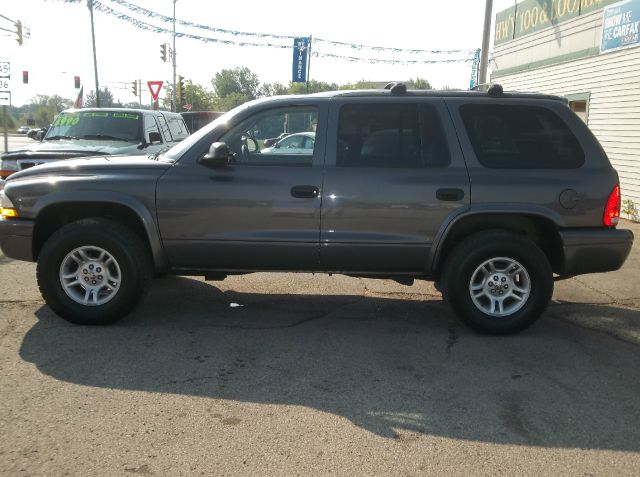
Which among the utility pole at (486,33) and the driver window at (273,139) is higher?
the utility pole at (486,33)

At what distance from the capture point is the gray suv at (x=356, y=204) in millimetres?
4664

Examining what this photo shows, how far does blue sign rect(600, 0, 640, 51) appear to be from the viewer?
33.9 feet

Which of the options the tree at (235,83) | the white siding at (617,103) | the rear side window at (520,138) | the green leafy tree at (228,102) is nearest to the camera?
the rear side window at (520,138)

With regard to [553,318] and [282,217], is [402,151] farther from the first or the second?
[553,318]

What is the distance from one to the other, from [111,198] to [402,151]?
232cm

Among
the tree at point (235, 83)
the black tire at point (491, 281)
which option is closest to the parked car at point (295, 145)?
the black tire at point (491, 281)

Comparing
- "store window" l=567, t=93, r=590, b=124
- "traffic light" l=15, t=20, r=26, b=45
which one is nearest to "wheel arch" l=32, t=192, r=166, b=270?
"store window" l=567, t=93, r=590, b=124

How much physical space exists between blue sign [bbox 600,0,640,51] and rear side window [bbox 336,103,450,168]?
758cm

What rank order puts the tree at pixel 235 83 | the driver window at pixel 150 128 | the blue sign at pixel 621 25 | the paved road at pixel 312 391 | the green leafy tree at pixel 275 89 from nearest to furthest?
1. the paved road at pixel 312 391
2. the driver window at pixel 150 128
3. the blue sign at pixel 621 25
4. the green leafy tree at pixel 275 89
5. the tree at pixel 235 83

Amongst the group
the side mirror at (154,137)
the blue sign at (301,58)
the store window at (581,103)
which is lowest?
the side mirror at (154,137)

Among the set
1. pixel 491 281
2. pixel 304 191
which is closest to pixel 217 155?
pixel 304 191

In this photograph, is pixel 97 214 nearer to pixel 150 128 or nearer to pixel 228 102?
A: pixel 150 128

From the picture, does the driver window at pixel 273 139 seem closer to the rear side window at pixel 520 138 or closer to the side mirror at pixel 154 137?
the rear side window at pixel 520 138

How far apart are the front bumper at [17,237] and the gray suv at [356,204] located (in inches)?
0.4
